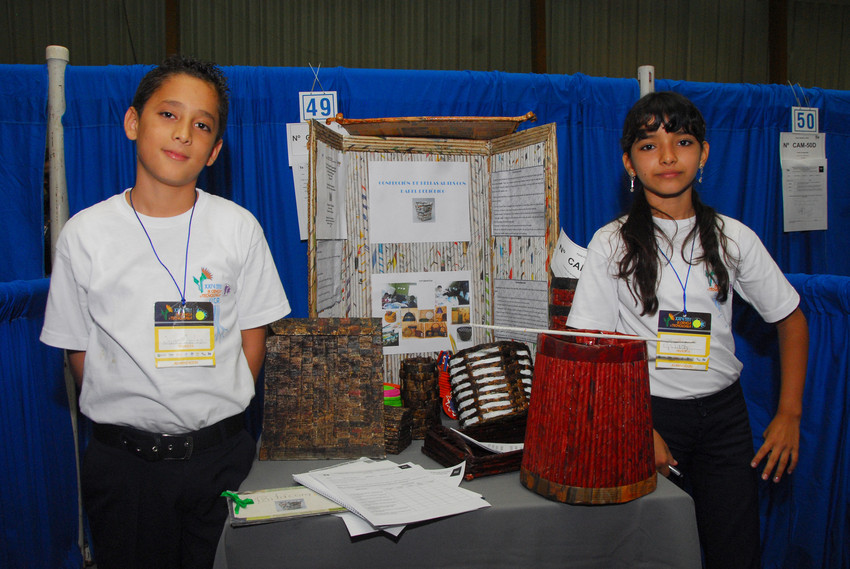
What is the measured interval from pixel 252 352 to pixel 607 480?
88cm

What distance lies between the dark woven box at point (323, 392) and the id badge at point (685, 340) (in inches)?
28.5

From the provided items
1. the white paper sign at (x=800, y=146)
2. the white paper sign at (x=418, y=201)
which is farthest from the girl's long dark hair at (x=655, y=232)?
the white paper sign at (x=800, y=146)

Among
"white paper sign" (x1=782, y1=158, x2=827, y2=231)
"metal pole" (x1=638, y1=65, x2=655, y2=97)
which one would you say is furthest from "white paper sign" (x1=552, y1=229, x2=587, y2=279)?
"white paper sign" (x1=782, y1=158, x2=827, y2=231)

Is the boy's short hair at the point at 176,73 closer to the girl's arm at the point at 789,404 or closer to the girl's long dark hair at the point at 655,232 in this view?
the girl's long dark hair at the point at 655,232

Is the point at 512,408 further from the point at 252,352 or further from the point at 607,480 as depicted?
the point at 252,352

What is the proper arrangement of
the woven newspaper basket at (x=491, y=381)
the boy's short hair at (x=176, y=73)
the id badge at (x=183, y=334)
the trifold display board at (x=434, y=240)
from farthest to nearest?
the trifold display board at (x=434, y=240) < the woven newspaper basket at (x=491, y=381) < the boy's short hair at (x=176, y=73) < the id badge at (x=183, y=334)

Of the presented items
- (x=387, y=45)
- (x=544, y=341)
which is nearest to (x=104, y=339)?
(x=544, y=341)

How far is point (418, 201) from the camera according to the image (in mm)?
2193

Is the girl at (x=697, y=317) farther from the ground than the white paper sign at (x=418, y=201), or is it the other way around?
the white paper sign at (x=418, y=201)

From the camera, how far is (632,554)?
117 cm

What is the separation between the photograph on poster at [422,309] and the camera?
218 centimetres

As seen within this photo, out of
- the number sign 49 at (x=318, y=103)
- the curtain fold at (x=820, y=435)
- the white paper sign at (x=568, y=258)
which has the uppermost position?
the number sign 49 at (x=318, y=103)

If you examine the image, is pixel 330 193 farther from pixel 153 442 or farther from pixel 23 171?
pixel 23 171

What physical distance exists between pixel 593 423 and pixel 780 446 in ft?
2.38
